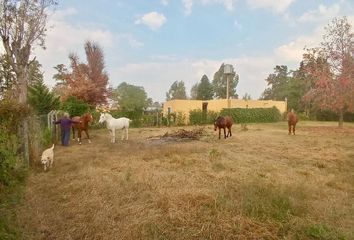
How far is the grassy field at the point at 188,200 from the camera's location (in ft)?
14.5

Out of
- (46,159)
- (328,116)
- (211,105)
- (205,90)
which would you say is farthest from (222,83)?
(46,159)

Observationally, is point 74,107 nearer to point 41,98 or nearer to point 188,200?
point 41,98

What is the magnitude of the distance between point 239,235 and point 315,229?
1074 millimetres

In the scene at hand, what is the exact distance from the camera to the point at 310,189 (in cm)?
657

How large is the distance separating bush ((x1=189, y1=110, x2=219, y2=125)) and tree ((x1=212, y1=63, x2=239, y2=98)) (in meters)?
40.7

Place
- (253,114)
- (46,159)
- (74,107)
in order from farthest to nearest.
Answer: (253,114), (74,107), (46,159)

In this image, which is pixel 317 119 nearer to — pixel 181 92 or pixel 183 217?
pixel 183 217

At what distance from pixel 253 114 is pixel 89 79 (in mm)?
18615

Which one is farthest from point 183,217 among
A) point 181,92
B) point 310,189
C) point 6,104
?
point 181,92

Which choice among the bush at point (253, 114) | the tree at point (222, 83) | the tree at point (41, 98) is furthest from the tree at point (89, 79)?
the tree at point (222, 83)

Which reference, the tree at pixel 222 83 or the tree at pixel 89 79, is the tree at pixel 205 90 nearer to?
the tree at pixel 222 83

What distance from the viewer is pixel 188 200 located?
5.43 m

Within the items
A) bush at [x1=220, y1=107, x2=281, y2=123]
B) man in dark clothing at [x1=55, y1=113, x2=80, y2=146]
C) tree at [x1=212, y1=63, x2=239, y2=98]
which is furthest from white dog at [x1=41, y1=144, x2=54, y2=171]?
tree at [x1=212, y1=63, x2=239, y2=98]

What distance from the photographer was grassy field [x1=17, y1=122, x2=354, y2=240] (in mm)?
4430
